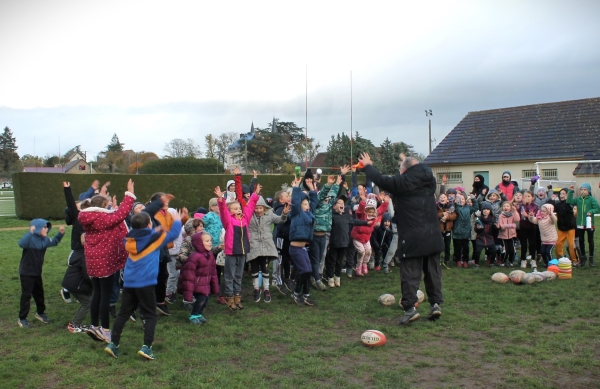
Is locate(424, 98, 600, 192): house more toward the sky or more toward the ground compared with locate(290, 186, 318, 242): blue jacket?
more toward the sky

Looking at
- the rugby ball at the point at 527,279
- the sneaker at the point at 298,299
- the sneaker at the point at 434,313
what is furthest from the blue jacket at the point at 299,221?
the rugby ball at the point at 527,279

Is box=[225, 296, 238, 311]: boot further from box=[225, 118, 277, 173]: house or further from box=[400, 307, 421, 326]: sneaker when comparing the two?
box=[225, 118, 277, 173]: house

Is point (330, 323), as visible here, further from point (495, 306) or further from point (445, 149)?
point (445, 149)

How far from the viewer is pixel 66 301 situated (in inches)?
332

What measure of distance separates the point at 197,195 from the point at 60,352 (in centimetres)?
2260

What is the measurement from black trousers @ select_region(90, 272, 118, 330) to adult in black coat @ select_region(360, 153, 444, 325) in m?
3.56

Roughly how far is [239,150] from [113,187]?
90.2ft

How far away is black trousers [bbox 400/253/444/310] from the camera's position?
22.7ft

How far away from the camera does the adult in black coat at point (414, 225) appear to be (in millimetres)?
6766

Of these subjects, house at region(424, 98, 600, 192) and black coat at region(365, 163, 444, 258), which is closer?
black coat at region(365, 163, 444, 258)

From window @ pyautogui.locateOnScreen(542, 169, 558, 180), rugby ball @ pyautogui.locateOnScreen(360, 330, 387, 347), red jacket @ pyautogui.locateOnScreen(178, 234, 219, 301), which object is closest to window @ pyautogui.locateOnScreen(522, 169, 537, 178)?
window @ pyautogui.locateOnScreen(542, 169, 558, 180)

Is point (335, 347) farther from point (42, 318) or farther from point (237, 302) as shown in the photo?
point (42, 318)

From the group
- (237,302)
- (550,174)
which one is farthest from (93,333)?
(550,174)

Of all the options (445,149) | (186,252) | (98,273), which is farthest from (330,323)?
(445,149)
